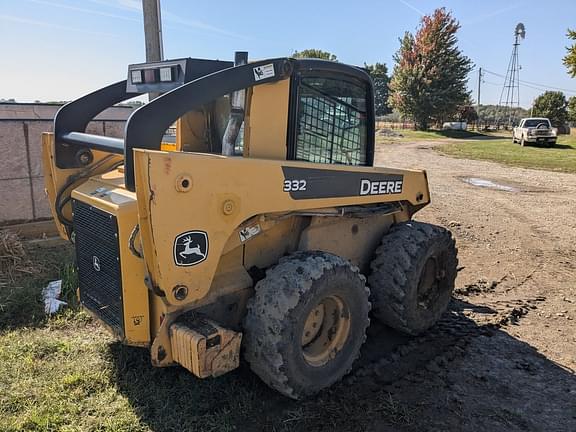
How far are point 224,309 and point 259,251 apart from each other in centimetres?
48

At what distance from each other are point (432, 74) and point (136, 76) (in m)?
37.8

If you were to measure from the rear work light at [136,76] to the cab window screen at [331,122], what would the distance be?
1.21 metres

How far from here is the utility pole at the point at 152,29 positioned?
680 cm

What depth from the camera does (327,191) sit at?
11.4ft

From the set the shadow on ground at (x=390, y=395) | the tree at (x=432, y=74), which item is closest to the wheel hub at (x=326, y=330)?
the shadow on ground at (x=390, y=395)

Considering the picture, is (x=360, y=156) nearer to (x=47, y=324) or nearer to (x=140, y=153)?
(x=140, y=153)

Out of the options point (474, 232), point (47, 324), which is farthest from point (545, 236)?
point (47, 324)

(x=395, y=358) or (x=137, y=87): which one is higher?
(x=137, y=87)

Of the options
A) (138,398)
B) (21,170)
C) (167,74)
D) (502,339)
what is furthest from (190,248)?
(21,170)

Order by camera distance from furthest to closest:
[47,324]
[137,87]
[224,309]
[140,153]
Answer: [47,324] → [137,87] → [224,309] → [140,153]

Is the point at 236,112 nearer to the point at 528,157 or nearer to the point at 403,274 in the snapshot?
the point at 403,274

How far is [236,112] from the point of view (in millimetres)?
3363

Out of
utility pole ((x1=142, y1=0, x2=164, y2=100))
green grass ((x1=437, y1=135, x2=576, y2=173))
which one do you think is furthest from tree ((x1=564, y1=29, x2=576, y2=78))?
utility pole ((x1=142, y1=0, x2=164, y2=100))

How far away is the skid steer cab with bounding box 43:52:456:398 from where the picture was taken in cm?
274
